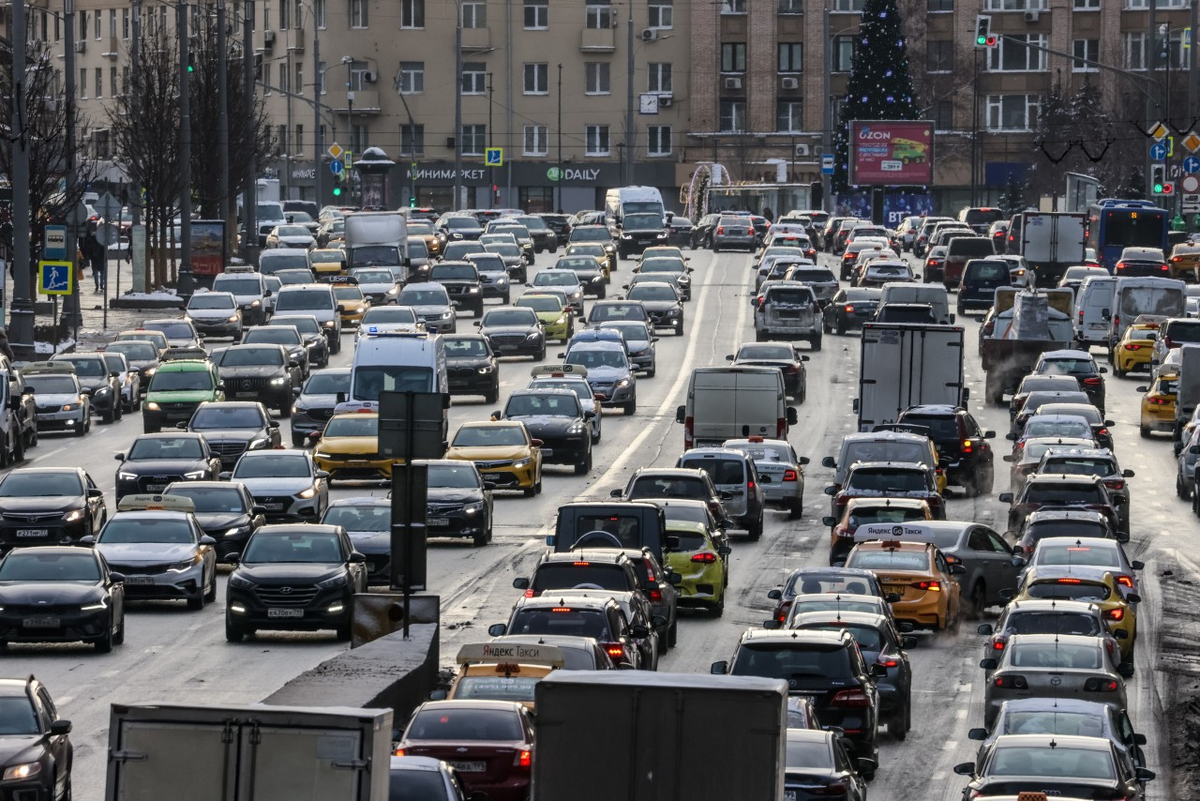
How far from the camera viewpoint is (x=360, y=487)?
41719 millimetres

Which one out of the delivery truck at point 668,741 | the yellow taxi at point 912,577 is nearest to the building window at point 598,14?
the yellow taxi at point 912,577

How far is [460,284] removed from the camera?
72.0 metres

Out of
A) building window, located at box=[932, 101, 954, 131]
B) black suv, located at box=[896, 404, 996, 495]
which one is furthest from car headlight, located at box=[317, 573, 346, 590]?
building window, located at box=[932, 101, 954, 131]

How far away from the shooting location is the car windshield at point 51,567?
2731 cm

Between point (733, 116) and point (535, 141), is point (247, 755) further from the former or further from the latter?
point (535, 141)

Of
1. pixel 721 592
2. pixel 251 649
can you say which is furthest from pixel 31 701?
pixel 721 592

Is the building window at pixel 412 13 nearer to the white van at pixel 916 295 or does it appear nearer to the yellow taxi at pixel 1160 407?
the white van at pixel 916 295

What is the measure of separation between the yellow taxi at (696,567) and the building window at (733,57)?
108543 millimetres

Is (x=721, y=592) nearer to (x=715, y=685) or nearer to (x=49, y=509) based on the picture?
(x=49, y=509)

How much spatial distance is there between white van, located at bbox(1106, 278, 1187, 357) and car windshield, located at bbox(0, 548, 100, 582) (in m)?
38.0

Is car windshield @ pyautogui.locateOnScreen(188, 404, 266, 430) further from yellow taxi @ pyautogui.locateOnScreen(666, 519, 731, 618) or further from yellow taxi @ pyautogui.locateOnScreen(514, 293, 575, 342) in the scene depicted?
yellow taxi @ pyautogui.locateOnScreen(514, 293, 575, 342)

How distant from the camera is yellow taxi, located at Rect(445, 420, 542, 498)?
40594 millimetres

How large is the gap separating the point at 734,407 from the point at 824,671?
73.4 feet

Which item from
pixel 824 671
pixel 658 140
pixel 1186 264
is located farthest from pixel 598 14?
pixel 824 671
